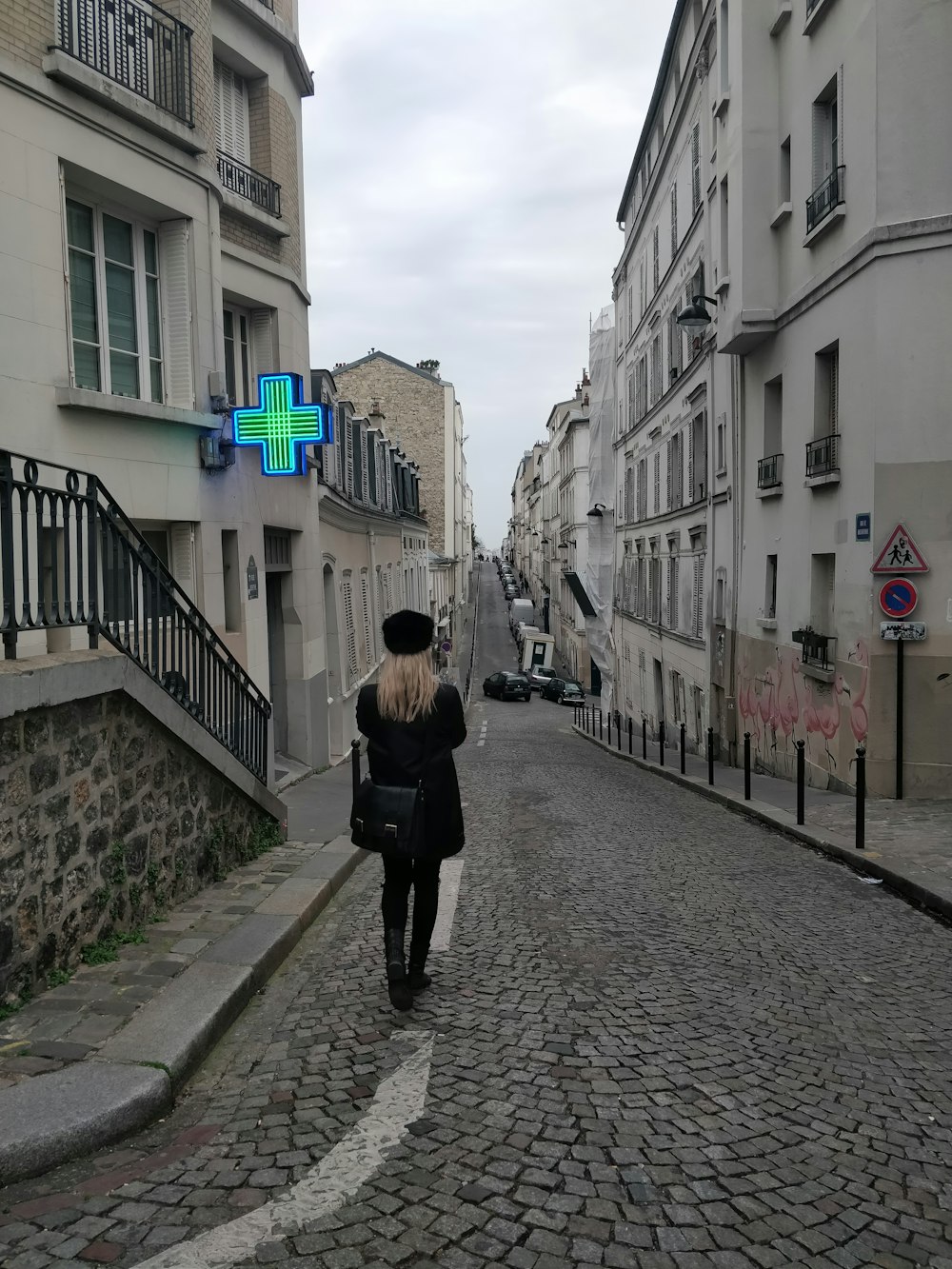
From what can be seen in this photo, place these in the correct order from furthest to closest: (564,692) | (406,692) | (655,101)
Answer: (564,692) → (655,101) → (406,692)

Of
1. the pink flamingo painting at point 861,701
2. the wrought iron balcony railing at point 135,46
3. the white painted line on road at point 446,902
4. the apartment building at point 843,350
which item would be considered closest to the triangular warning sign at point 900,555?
the apartment building at point 843,350

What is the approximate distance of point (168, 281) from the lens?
10.1 meters

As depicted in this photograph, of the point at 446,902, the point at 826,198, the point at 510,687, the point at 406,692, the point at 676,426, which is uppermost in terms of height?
the point at 826,198

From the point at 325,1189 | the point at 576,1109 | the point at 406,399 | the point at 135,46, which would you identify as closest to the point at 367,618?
the point at 135,46

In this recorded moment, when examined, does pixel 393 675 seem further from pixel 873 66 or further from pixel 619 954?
pixel 873 66

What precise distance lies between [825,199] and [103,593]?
10641 millimetres

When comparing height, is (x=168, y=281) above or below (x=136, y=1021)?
above

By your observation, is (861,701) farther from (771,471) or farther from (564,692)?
(564,692)

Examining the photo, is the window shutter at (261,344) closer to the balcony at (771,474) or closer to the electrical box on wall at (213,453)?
the electrical box on wall at (213,453)

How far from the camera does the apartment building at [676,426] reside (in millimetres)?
18750

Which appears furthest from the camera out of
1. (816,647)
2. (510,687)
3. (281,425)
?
(510,687)

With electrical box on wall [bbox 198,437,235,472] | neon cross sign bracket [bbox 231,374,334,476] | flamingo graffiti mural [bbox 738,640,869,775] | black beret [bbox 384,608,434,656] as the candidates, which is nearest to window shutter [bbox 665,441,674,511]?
flamingo graffiti mural [bbox 738,640,869,775]

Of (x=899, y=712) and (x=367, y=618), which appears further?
(x=367, y=618)

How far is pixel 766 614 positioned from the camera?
50.2 ft
